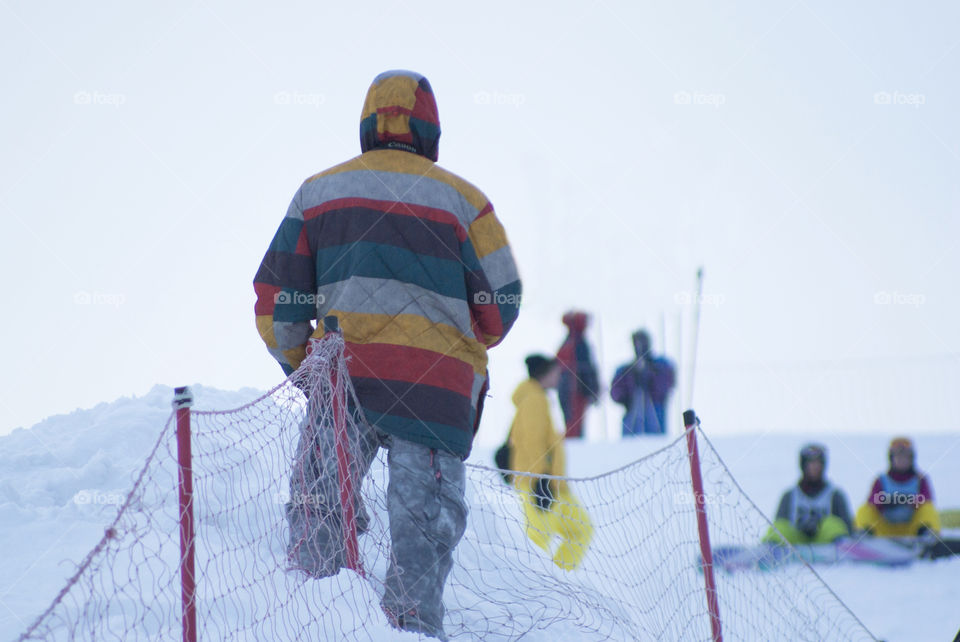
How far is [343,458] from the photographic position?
3.44 metres

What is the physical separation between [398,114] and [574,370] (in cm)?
935

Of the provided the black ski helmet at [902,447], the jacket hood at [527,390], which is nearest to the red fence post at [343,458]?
the jacket hood at [527,390]

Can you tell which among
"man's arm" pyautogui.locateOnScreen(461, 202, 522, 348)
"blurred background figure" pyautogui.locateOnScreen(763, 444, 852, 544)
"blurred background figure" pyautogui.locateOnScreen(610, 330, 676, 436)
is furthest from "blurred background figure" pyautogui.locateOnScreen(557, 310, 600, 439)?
"man's arm" pyautogui.locateOnScreen(461, 202, 522, 348)

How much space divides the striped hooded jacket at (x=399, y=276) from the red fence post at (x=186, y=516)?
2.41 feet

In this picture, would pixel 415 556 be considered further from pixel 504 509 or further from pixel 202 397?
pixel 202 397

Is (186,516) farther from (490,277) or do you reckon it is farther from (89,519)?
(89,519)

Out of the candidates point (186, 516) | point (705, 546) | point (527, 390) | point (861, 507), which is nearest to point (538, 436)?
point (527, 390)

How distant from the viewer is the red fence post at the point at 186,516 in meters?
2.79

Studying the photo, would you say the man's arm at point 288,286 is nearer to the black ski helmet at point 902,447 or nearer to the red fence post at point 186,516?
the red fence post at point 186,516

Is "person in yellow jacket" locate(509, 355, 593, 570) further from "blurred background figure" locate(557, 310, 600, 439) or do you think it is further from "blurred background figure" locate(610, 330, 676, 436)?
"blurred background figure" locate(610, 330, 676, 436)

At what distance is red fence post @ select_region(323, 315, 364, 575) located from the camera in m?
3.40

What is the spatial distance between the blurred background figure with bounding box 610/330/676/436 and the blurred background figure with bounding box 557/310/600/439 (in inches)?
18.0

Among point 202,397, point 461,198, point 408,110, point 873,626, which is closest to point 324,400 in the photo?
point 461,198

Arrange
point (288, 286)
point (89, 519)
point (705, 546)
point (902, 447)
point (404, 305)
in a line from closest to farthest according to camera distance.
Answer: point (404, 305) → point (288, 286) → point (705, 546) → point (89, 519) → point (902, 447)
